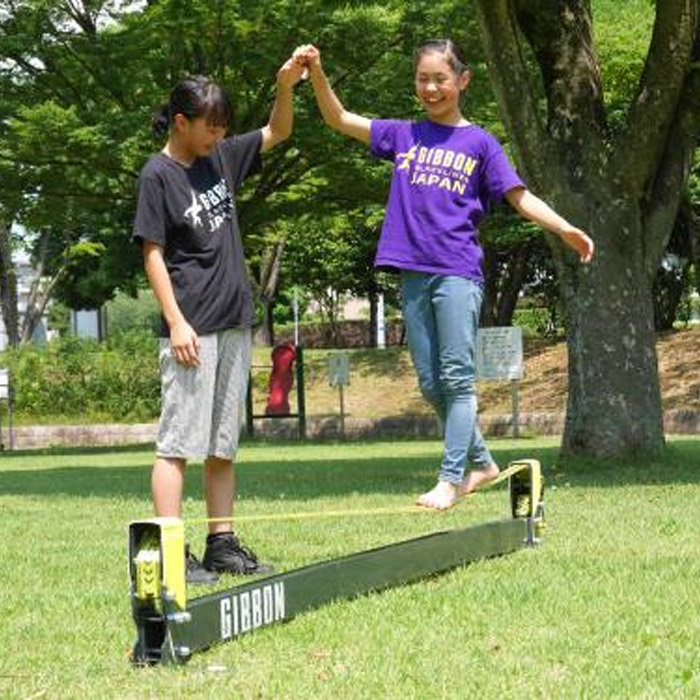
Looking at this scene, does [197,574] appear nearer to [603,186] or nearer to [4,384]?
[603,186]

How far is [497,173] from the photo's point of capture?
19.6ft

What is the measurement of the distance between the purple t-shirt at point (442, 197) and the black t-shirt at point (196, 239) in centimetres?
72

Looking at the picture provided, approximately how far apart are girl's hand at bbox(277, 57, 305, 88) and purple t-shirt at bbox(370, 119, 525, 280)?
1.93ft

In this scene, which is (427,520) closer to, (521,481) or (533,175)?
(521,481)

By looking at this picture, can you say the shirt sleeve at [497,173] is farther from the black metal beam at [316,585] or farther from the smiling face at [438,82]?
the black metal beam at [316,585]

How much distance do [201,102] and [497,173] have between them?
133 centimetres

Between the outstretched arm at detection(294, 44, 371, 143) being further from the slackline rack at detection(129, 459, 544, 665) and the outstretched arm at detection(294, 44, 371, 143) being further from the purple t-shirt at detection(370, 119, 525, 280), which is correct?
the slackline rack at detection(129, 459, 544, 665)

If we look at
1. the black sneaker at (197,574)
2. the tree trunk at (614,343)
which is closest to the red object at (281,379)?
the tree trunk at (614,343)

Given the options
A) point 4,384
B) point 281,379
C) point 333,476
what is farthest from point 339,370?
point 333,476

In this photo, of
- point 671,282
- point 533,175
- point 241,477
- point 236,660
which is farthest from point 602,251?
point 671,282

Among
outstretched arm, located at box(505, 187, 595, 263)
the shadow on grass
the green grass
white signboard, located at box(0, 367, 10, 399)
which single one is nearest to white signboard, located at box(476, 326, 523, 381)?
the shadow on grass

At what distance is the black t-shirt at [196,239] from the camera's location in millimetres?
5418

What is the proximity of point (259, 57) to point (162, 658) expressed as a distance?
1750cm

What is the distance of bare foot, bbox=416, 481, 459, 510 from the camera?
5828 mm
